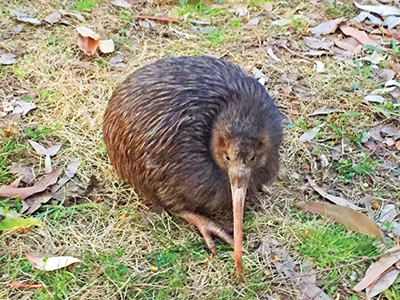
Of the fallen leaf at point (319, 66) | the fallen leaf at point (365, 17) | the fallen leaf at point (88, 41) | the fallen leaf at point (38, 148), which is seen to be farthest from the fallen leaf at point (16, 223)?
the fallen leaf at point (365, 17)

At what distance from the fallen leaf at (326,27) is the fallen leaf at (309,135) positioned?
154 centimetres

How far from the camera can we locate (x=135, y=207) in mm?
3260

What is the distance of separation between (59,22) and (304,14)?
275 cm

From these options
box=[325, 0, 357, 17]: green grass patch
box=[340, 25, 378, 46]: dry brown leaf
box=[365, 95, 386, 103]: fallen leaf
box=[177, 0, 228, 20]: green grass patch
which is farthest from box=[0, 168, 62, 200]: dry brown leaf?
box=[325, 0, 357, 17]: green grass patch

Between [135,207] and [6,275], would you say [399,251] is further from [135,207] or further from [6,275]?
[6,275]

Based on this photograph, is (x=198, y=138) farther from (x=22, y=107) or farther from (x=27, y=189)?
(x=22, y=107)

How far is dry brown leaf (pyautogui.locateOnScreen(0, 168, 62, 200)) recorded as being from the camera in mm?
3264

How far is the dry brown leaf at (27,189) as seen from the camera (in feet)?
10.7

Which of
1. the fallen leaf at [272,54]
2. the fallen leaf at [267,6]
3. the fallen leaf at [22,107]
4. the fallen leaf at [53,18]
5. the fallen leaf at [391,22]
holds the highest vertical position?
the fallen leaf at [391,22]

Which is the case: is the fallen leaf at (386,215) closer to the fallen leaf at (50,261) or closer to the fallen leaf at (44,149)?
the fallen leaf at (50,261)

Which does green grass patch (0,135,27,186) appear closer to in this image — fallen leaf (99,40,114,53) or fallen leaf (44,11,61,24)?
fallen leaf (99,40,114,53)

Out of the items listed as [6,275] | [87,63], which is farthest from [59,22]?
[6,275]

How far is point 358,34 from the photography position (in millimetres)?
4770

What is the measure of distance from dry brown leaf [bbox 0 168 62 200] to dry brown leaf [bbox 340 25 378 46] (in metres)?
3.35
